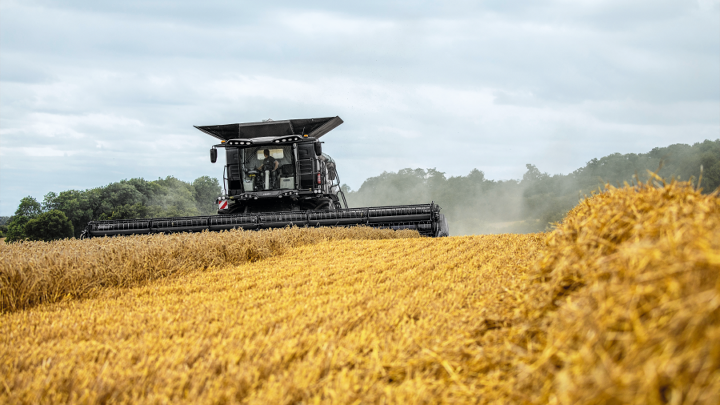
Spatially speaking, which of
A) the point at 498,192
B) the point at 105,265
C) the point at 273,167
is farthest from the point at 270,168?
the point at 498,192

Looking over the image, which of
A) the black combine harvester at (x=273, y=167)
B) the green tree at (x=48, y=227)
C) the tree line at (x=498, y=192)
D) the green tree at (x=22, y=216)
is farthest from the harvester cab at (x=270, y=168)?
the tree line at (x=498, y=192)

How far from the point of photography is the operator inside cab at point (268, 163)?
1077 cm

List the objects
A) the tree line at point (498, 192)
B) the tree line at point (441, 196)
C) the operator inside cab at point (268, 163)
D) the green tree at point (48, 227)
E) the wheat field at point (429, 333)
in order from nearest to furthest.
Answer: the wheat field at point (429, 333) → the operator inside cab at point (268, 163) → the green tree at point (48, 227) → the tree line at point (441, 196) → the tree line at point (498, 192)

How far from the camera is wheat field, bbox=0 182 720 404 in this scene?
1172 mm

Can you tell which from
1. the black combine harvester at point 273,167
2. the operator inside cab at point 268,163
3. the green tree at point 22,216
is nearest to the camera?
the black combine harvester at point 273,167

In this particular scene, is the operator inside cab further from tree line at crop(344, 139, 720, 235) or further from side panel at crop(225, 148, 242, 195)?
tree line at crop(344, 139, 720, 235)

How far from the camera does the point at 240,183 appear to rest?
10.8m

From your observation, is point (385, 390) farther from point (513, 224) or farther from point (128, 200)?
point (513, 224)

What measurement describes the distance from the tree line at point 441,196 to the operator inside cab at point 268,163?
7705mm

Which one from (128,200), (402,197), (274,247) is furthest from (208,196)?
(274,247)

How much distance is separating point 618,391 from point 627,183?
1876 mm

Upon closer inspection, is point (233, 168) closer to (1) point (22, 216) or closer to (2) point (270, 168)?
(2) point (270, 168)

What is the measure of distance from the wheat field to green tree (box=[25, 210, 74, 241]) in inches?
524

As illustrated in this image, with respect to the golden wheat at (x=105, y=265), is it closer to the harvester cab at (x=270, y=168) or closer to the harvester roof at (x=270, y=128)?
the harvester cab at (x=270, y=168)
